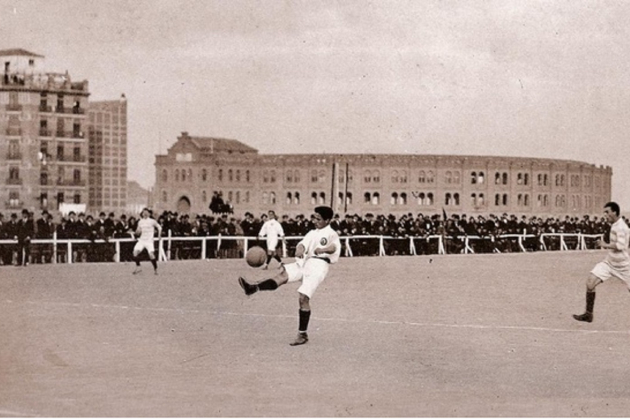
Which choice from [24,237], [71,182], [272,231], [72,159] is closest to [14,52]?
[72,159]

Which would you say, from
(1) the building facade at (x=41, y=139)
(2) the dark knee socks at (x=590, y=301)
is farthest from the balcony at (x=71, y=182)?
(2) the dark knee socks at (x=590, y=301)

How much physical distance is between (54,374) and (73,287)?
10820mm

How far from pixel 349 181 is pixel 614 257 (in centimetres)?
7190

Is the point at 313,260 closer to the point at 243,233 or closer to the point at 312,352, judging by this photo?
the point at 312,352

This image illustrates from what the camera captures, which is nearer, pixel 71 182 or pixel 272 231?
pixel 272 231

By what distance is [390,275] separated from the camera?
24828 mm

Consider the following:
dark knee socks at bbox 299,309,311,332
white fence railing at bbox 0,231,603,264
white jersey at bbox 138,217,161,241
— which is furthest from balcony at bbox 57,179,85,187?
dark knee socks at bbox 299,309,311,332

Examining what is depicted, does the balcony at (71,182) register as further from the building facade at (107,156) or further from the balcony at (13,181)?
the building facade at (107,156)

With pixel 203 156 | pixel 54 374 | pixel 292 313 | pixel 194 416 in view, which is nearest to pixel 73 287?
pixel 292 313

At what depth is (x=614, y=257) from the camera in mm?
13812

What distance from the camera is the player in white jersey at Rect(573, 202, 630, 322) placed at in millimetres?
13594

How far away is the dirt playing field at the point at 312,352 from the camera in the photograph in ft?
25.4

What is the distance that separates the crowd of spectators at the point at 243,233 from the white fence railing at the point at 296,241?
0.03 metres

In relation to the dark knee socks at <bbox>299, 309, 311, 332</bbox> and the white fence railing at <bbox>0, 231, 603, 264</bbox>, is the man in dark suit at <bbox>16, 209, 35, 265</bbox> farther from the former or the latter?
the dark knee socks at <bbox>299, 309, 311, 332</bbox>
